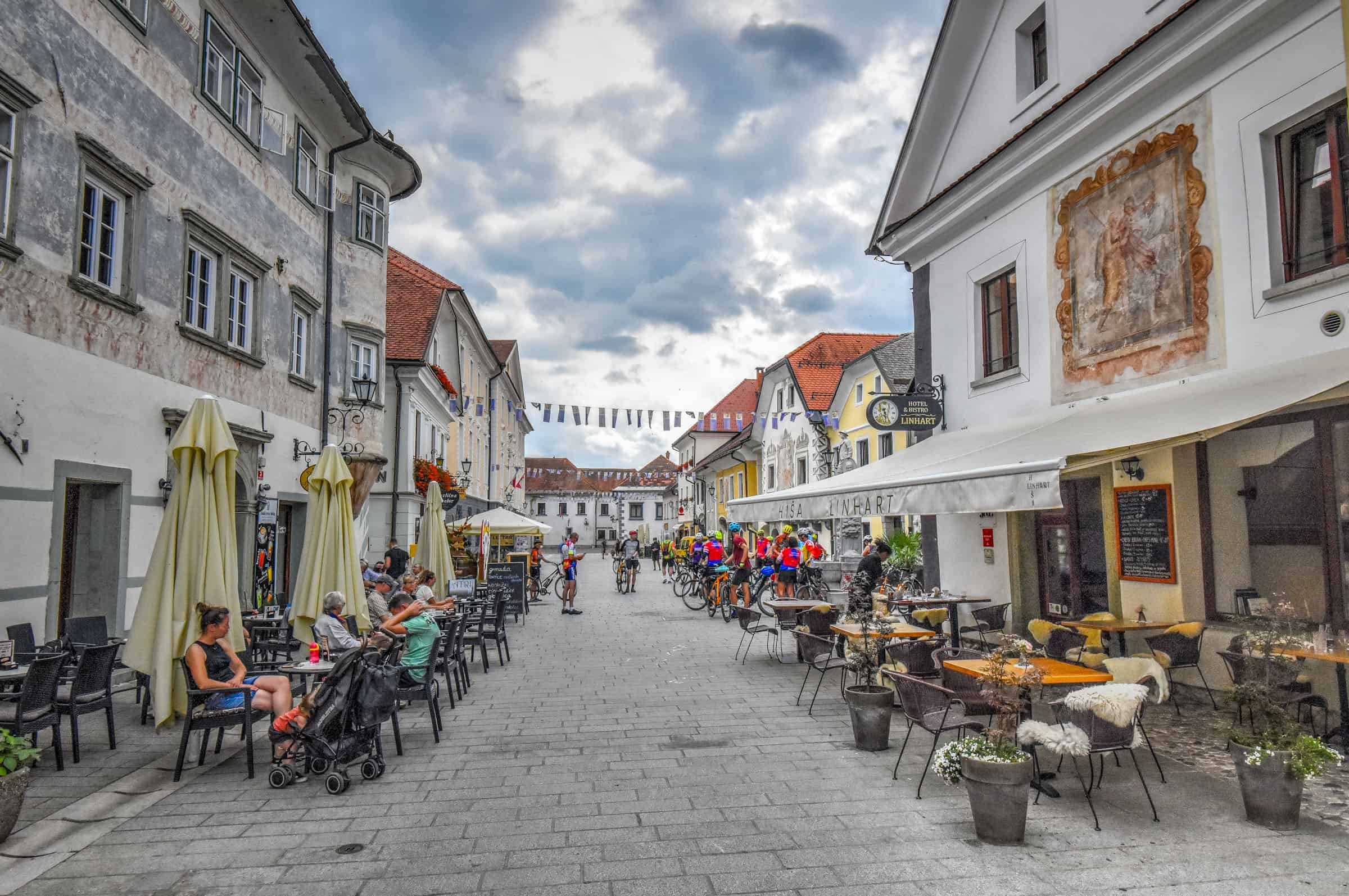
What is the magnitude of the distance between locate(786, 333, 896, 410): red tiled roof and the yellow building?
112 inches

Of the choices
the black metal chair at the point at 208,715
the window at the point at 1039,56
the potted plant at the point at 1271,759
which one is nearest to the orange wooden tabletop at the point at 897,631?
the potted plant at the point at 1271,759

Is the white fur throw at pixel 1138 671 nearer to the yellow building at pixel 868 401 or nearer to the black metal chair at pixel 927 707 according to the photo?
the black metal chair at pixel 927 707

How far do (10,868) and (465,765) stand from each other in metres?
2.80

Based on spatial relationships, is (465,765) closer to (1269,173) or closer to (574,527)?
(1269,173)

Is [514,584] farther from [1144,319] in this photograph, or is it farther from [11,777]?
[11,777]

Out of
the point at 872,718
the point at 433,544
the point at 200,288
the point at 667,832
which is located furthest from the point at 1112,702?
the point at 433,544

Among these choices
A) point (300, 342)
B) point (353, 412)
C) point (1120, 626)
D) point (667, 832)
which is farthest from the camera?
point (353, 412)

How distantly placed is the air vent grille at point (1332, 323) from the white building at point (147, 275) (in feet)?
37.8

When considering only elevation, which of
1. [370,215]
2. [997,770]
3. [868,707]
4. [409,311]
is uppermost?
[370,215]

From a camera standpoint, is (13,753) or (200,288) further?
(200,288)

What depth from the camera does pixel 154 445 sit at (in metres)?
9.96

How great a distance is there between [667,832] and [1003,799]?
1926 millimetres

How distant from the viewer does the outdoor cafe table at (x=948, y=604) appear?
33.5 ft

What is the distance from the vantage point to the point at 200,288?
11383mm
